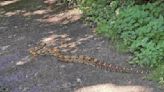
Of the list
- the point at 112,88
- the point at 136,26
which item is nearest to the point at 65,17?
the point at 136,26

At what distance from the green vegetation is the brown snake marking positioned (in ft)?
1.29

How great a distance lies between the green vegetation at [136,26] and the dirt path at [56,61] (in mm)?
267

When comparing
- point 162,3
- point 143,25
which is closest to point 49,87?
point 143,25

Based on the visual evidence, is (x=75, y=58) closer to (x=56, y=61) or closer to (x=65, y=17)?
(x=56, y=61)

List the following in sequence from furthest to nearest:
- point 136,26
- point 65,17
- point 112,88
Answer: point 65,17, point 136,26, point 112,88

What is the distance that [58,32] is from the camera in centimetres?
1012

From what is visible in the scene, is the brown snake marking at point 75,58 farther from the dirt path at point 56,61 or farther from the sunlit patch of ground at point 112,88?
the sunlit patch of ground at point 112,88

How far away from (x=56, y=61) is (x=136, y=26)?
196cm

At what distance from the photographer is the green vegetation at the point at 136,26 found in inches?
291

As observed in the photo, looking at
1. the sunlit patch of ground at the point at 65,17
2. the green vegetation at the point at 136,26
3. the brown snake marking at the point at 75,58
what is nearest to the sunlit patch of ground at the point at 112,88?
the green vegetation at the point at 136,26

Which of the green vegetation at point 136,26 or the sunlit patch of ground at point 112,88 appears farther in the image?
the green vegetation at point 136,26

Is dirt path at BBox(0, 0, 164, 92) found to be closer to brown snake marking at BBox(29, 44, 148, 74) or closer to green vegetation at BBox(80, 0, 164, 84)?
brown snake marking at BBox(29, 44, 148, 74)

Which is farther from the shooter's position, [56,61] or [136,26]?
[136,26]

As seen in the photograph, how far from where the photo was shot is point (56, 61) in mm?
8023
